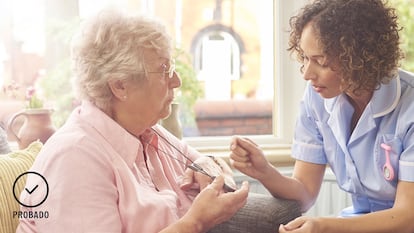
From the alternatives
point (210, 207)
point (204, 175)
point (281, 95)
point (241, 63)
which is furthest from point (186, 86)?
point (210, 207)

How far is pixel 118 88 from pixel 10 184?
0.42 m

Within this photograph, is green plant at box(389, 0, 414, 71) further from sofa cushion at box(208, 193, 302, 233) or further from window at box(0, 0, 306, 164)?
sofa cushion at box(208, 193, 302, 233)

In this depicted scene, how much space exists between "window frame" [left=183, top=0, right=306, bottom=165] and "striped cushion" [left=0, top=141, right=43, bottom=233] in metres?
1.23

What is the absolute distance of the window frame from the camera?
2887 millimetres

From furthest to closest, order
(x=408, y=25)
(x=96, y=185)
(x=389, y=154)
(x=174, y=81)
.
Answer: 1. (x=408, y=25)
2. (x=389, y=154)
3. (x=174, y=81)
4. (x=96, y=185)

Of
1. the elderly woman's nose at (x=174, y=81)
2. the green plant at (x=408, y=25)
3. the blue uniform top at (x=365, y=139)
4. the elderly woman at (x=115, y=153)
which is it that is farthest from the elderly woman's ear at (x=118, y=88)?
the green plant at (x=408, y=25)

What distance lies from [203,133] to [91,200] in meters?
1.64

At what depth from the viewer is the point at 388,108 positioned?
5.57 ft

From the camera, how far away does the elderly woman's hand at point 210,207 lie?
4.54 feet

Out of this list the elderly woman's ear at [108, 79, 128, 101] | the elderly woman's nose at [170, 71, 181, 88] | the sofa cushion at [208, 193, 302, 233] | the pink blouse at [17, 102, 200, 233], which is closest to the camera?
the pink blouse at [17, 102, 200, 233]

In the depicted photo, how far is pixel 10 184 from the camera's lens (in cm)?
159

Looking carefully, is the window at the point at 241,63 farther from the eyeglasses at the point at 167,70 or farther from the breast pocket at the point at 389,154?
the eyeglasses at the point at 167,70

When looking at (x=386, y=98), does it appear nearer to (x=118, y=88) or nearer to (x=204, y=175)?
(x=204, y=175)

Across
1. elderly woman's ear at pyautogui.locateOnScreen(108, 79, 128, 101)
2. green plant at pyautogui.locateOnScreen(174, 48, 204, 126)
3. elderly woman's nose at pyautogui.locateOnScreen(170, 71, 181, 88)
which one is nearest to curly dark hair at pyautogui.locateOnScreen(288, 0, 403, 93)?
elderly woman's nose at pyautogui.locateOnScreen(170, 71, 181, 88)
